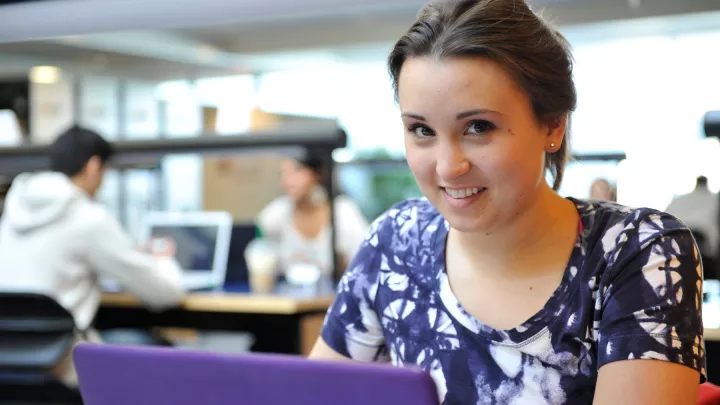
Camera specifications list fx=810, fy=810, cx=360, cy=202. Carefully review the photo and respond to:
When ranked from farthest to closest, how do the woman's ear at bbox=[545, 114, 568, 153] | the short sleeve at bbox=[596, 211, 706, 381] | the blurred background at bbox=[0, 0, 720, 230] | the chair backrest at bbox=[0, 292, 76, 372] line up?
the blurred background at bbox=[0, 0, 720, 230] < the chair backrest at bbox=[0, 292, 76, 372] < the woman's ear at bbox=[545, 114, 568, 153] < the short sleeve at bbox=[596, 211, 706, 381]

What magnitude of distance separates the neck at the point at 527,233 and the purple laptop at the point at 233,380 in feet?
1.55

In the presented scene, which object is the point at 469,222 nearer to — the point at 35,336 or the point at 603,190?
the point at 603,190

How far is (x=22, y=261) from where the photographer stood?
2.94 m

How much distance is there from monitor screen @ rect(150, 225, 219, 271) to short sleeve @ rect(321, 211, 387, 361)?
2.64 meters

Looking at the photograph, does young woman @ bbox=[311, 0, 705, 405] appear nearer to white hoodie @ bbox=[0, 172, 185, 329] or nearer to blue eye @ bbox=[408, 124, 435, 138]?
blue eye @ bbox=[408, 124, 435, 138]

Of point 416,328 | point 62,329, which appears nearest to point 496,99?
point 416,328

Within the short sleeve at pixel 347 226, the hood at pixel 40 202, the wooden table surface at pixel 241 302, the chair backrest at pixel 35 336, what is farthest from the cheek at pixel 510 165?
the short sleeve at pixel 347 226

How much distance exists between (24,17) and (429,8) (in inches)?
55.6

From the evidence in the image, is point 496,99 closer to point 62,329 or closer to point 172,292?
point 62,329

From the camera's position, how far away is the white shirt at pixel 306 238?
12.4ft

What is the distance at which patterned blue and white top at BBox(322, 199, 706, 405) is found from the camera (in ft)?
2.95

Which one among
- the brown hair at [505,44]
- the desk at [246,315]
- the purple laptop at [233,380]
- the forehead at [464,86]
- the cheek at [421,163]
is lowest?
the desk at [246,315]

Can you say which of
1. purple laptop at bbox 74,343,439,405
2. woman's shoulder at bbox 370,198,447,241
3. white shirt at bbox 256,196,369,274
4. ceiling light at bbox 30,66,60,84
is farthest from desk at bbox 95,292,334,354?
ceiling light at bbox 30,66,60,84

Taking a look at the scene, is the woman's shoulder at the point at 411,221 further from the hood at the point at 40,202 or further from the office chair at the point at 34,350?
the hood at the point at 40,202
